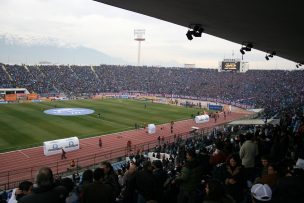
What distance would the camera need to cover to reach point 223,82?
8019 cm

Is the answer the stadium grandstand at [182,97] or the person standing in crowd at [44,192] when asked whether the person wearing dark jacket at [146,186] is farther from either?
the person standing in crowd at [44,192]

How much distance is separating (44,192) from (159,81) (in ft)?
273

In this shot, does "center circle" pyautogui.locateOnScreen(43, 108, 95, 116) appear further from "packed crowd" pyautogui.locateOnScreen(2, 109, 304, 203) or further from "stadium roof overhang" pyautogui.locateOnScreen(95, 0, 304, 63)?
"packed crowd" pyautogui.locateOnScreen(2, 109, 304, 203)

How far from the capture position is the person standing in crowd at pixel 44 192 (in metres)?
3.73

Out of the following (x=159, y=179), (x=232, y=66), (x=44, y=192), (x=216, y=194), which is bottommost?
(x=159, y=179)

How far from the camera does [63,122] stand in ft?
119

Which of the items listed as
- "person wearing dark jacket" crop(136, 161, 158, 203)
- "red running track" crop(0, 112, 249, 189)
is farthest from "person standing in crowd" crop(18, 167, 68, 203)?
"red running track" crop(0, 112, 249, 189)

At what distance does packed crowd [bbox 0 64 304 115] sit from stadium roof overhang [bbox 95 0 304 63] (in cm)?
4728

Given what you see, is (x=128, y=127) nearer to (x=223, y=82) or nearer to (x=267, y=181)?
(x=267, y=181)

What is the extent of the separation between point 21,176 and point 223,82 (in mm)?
66650

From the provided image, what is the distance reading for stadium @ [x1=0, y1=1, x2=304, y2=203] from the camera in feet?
17.7

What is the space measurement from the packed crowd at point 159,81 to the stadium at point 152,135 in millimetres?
283

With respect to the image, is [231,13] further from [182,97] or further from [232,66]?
[232,66]

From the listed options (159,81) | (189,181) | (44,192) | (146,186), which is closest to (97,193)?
(44,192)
